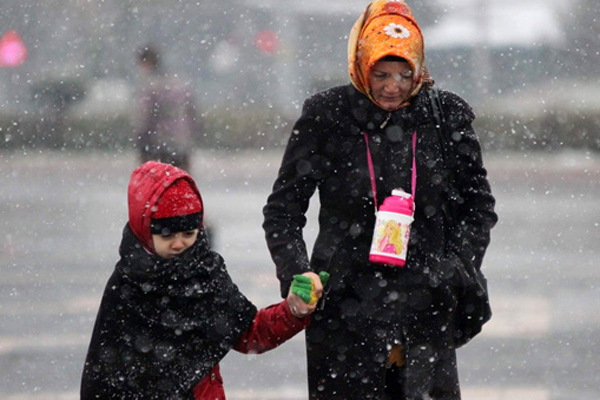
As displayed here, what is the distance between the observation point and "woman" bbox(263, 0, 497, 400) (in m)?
3.57

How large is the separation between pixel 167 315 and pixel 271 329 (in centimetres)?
30

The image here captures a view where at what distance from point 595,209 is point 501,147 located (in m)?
6.26

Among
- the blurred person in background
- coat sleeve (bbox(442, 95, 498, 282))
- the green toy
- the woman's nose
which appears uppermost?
the blurred person in background

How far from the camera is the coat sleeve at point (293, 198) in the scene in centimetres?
359

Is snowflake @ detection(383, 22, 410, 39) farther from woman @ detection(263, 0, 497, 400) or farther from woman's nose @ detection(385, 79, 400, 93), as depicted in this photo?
woman's nose @ detection(385, 79, 400, 93)

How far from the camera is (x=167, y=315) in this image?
3.59 m

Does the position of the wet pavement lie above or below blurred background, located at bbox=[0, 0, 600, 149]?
below

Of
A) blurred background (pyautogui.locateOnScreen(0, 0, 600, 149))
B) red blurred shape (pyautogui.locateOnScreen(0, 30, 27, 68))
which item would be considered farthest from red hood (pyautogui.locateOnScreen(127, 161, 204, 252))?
red blurred shape (pyautogui.locateOnScreen(0, 30, 27, 68))

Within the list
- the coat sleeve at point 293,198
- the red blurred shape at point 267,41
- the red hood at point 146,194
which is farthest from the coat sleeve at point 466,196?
the red blurred shape at point 267,41

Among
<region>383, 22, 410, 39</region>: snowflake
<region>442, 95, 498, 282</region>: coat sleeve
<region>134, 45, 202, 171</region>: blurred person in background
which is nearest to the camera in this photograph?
<region>383, 22, 410, 39</region>: snowflake

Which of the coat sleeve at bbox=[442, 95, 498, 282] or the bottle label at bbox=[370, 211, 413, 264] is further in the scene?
the coat sleeve at bbox=[442, 95, 498, 282]

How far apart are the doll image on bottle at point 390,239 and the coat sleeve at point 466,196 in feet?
0.71

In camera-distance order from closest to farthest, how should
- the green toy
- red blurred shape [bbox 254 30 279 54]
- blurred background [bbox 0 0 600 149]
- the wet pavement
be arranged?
the green toy
the wet pavement
blurred background [bbox 0 0 600 149]
red blurred shape [bbox 254 30 279 54]

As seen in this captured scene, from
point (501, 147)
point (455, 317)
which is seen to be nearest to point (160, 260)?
point (455, 317)
